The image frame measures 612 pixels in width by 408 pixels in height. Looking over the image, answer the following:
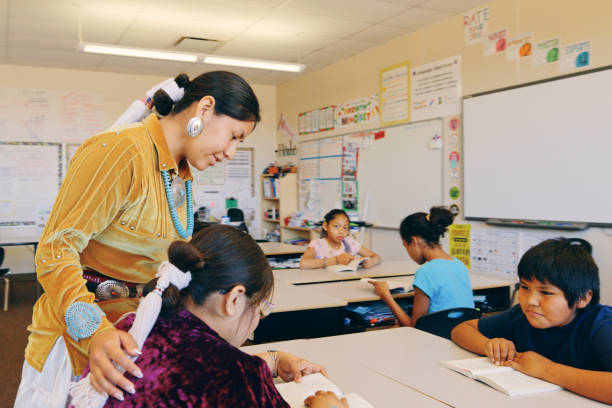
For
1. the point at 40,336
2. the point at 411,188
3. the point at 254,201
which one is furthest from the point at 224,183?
the point at 40,336

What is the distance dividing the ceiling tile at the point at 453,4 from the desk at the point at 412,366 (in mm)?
3141

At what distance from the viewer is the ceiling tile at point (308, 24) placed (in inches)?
180

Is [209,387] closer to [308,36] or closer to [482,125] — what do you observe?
[482,125]

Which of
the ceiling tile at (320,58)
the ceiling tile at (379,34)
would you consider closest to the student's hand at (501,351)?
the ceiling tile at (379,34)

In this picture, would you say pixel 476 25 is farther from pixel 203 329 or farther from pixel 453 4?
pixel 203 329

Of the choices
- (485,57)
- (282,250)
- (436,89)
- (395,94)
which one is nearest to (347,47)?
(395,94)

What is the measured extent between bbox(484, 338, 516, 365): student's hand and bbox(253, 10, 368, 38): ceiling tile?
362 cm

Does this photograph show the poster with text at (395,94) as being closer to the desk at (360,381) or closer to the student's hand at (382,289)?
the student's hand at (382,289)

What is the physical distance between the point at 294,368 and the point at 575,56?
10.6ft

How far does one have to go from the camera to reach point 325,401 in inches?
45.9

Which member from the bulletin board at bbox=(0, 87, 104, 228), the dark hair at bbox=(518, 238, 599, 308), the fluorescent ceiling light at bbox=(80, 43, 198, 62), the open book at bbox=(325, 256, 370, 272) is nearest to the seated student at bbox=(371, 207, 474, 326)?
the open book at bbox=(325, 256, 370, 272)

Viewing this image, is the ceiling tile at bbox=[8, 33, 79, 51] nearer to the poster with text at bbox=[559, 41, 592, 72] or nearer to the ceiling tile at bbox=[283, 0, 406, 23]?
the ceiling tile at bbox=[283, 0, 406, 23]

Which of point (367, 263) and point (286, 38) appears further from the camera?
point (286, 38)

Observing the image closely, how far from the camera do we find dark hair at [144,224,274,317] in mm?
995
